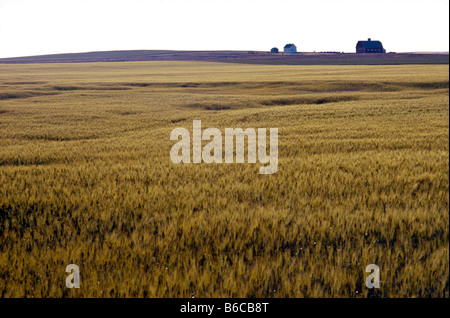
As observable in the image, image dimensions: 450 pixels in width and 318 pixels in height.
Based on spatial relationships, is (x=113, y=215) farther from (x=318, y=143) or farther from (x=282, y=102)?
(x=282, y=102)

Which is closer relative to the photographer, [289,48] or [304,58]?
[304,58]

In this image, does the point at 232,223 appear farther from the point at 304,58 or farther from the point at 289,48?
the point at 289,48

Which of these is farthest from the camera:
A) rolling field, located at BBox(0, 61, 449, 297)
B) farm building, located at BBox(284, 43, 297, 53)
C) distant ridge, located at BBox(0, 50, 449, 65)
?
farm building, located at BBox(284, 43, 297, 53)

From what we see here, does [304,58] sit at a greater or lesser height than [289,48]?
lesser

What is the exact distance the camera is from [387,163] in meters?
7.48

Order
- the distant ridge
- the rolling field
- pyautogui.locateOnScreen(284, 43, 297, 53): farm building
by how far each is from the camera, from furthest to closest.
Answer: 1. pyautogui.locateOnScreen(284, 43, 297, 53): farm building
2. the distant ridge
3. the rolling field

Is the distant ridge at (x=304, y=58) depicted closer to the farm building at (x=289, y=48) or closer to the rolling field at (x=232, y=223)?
the farm building at (x=289, y=48)

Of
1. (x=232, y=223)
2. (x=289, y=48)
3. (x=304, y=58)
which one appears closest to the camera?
(x=232, y=223)

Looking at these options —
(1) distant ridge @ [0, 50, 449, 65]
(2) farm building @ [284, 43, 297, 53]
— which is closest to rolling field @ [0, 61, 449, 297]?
(1) distant ridge @ [0, 50, 449, 65]

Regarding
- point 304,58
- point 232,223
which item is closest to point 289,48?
point 304,58

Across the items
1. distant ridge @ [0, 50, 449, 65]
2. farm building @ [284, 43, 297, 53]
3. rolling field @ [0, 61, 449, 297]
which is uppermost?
farm building @ [284, 43, 297, 53]

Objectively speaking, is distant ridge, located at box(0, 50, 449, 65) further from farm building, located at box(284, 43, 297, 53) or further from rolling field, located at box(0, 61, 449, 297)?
rolling field, located at box(0, 61, 449, 297)

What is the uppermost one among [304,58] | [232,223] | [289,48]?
[289,48]

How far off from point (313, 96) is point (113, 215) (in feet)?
89.2
